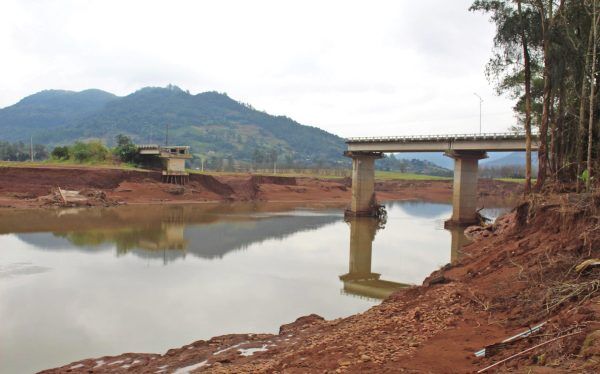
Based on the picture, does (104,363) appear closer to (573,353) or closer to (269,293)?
(269,293)

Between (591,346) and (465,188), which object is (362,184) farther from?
(591,346)

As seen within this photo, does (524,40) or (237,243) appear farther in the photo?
(237,243)

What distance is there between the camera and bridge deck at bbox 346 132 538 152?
45.4 m

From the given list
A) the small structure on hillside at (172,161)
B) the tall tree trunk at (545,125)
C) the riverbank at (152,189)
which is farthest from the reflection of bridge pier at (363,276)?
the small structure on hillside at (172,161)

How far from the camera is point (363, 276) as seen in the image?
2517 centimetres

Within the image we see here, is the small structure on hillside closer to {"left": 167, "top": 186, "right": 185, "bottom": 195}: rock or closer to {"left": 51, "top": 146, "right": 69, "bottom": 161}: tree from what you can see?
{"left": 167, "top": 186, "right": 185, "bottom": 195}: rock

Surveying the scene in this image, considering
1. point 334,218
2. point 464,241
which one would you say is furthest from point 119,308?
point 334,218

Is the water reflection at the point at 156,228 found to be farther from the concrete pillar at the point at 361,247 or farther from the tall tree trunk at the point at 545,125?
the tall tree trunk at the point at 545,125

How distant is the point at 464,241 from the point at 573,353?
32387 millimetres

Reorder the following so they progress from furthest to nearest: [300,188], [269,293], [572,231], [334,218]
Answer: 1. [300,188]
2. [334,218]
3. [269,293]
4. [572,231]

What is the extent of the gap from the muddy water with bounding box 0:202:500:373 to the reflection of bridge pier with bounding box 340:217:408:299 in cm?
7

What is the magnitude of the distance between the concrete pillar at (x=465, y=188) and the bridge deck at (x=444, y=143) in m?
1.31

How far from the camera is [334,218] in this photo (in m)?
58.0

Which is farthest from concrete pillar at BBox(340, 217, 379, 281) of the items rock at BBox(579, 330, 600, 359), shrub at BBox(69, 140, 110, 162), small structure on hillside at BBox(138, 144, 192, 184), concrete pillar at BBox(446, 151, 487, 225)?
shrub at BBox(69, 140, 110, 162)
